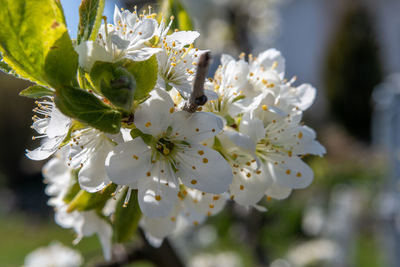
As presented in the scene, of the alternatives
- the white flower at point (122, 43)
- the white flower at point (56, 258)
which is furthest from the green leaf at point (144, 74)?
the white flower at point (56, 258)

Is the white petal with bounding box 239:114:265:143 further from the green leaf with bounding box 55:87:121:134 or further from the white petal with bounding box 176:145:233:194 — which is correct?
the green leaf with bounding box 55:87:121:134

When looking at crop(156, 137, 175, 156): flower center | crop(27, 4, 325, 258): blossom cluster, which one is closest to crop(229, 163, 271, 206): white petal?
crop(27, 4, 325, 258): blossom cluster

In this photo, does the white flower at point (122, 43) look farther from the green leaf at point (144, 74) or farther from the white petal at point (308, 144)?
the white petal at point (308, 144)

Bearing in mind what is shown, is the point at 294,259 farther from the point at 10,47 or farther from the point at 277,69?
the point at 10,47

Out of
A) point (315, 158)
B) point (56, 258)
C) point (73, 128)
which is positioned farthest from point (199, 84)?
point (315, 158)

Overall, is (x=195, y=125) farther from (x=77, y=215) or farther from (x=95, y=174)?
(x=77, y=215)

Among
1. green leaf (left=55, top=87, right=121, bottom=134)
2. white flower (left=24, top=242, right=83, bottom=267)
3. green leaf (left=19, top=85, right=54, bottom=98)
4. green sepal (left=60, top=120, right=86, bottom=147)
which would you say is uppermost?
green leaf (left=55, top=87, right=121, bottom=134)
